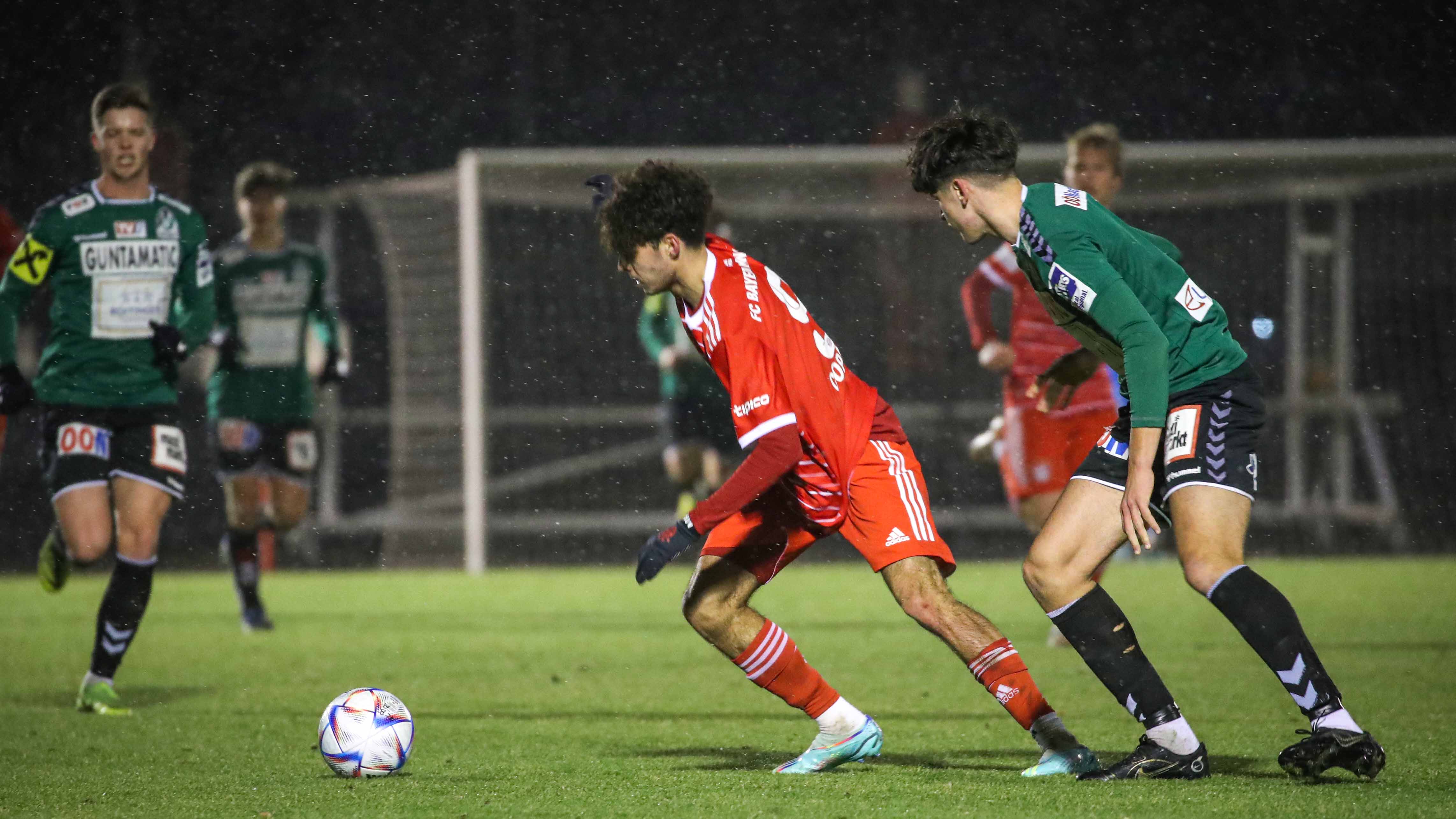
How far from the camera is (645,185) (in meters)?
3.90

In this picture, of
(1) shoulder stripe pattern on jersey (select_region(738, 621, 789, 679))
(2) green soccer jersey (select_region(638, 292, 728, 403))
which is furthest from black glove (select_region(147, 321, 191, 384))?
(2) green soccer jersey (select_region(638, 292, 728, 403))

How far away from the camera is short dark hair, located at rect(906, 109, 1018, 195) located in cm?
385

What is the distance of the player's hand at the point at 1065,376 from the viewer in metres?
4.78

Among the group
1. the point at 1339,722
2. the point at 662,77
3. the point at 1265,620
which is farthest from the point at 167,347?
the point at 662,77

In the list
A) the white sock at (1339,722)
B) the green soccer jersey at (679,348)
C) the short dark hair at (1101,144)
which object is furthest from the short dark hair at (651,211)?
the green soccer jersey at (679,348)

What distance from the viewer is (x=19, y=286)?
5785mm

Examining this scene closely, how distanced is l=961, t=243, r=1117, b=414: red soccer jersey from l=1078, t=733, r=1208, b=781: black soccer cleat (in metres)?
3.43

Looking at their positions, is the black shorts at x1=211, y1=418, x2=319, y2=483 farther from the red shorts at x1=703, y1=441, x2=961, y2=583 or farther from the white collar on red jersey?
the white collar on red jersey

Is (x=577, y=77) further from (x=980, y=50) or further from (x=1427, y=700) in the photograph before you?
(x=1427, y=700)

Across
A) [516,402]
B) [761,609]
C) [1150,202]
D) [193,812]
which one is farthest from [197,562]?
[193,812]

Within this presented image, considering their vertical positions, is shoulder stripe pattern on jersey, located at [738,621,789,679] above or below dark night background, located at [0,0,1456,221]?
below

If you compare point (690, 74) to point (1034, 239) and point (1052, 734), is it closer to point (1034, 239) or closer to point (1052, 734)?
point (1034, 239)

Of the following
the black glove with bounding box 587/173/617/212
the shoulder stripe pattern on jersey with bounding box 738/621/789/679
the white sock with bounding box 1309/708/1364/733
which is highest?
the black glove with bounding box 587/173/617/212

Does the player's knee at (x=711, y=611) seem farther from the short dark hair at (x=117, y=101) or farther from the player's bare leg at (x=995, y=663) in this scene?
the short dark hair at (x=117, y=101)
